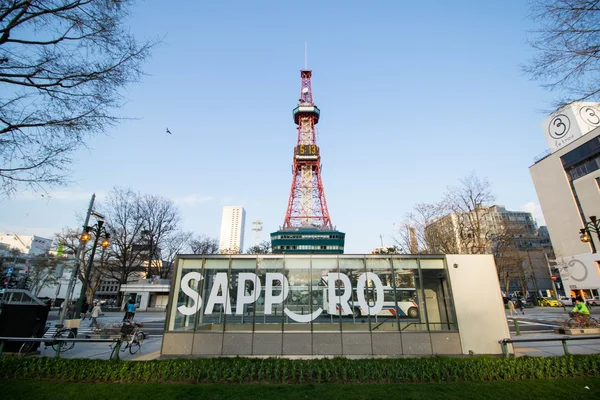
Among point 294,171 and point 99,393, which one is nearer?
point 99,393

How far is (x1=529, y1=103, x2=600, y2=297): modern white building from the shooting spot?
1533 inches

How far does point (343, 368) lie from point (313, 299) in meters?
3.71

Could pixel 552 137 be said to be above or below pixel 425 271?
above

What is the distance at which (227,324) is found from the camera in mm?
10438

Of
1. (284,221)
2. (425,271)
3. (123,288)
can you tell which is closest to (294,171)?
(284,221)

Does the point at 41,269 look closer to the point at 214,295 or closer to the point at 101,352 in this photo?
the point at 101,352

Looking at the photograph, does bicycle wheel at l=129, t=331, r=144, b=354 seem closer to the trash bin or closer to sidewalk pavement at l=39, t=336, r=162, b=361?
sidewalk pavement at l=39, t=336, r=162, b=361

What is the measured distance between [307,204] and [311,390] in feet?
238

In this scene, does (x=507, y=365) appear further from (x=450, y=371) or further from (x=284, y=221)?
(x=284, y=221)

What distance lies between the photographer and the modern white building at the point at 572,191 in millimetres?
38938

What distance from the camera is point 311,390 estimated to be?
6297 mm

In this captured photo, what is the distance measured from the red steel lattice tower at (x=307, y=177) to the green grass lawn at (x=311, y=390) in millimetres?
70199

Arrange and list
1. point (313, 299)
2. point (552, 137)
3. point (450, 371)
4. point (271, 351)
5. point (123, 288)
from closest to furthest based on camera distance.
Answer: point (450, 371) → point (271, 351) → point (313, 299) → point (123, 288) → point (552, 137)

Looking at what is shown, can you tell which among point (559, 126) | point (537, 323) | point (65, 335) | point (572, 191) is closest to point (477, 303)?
point (537, 323)
